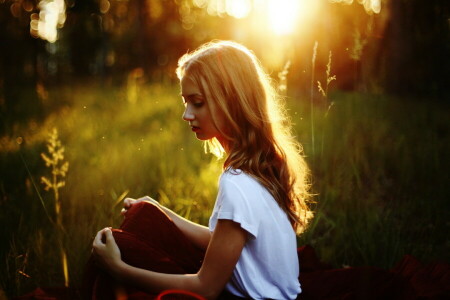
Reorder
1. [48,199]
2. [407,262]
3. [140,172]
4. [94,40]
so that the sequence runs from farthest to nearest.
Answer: [94,40] → [140,172] → [48,199] → [407,262]

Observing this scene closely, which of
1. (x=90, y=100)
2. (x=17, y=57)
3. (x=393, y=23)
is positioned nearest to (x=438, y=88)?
(x=393, y=23)

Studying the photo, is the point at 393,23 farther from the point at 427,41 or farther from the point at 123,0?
the point at 123,0

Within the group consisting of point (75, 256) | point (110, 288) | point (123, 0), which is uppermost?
point (123, 0)

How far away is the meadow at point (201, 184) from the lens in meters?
2.69

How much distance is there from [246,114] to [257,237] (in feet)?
1.61

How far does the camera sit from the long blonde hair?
1.76 metres

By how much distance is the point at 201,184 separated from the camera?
142 inches

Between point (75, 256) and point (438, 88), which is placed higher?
point (438, 88)

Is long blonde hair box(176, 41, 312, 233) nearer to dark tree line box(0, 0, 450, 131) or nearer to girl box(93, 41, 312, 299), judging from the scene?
girl box(93, 41, 312, 299)

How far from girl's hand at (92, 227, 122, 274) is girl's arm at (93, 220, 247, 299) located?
0.5 inches

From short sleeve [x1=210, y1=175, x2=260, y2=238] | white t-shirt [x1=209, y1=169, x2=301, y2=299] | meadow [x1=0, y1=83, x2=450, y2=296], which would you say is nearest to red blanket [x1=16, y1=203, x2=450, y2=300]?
white t-shirt [x1=209, y1=169, x2=301, y2=299]

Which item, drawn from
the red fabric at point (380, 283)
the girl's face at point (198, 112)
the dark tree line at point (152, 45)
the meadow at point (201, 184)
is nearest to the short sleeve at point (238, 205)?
the girl's face at point (198, 112)

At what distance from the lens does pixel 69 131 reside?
5012 millimetres

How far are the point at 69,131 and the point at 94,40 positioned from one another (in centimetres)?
2251
